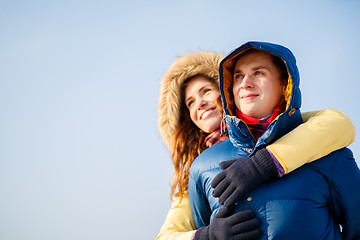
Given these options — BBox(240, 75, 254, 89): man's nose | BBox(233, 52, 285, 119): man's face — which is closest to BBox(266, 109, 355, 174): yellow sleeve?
BBox(233, 52, 285, 119): man's face

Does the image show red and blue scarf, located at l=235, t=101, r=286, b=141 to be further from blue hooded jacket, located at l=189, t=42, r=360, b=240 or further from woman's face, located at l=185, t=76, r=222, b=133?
woman's face, located at l=185, t=76, r=222, b=133

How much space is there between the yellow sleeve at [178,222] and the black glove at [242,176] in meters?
0.89

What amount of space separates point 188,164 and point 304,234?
72.8 inches

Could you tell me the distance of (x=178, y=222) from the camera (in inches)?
146

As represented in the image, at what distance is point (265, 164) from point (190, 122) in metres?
2.06

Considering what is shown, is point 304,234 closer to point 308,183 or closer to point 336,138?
point 308,183

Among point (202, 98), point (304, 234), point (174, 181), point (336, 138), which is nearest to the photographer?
point (304, 234)

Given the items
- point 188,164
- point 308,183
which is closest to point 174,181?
point 188,164

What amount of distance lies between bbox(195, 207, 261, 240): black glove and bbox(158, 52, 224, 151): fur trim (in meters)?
1.88

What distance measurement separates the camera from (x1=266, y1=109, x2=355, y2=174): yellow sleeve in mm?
2746

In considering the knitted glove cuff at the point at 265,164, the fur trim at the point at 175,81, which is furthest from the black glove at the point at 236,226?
the fur trim at the point at 175,81

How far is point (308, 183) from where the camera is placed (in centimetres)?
278

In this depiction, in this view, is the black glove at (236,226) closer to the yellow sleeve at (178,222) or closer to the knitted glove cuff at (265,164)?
the knitted glove cuff at (265,164)

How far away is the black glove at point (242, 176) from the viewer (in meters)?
2.74
